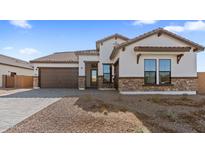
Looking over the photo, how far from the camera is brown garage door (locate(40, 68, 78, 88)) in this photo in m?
24.9

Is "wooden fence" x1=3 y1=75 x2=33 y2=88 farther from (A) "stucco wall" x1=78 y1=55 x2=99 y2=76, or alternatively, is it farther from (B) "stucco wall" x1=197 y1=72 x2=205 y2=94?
(B) "stucco wall" x1=197 y1=72 x2=205 y2=94

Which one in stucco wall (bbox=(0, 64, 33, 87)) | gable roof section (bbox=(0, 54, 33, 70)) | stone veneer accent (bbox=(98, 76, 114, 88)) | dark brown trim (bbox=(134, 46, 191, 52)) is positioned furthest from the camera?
gable roof section (bbox=(0, 54, 33, 70))

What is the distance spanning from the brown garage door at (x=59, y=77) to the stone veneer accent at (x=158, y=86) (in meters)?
9.81

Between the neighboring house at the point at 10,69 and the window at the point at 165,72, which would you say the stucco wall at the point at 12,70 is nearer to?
the neighboring house at the point at 10,69

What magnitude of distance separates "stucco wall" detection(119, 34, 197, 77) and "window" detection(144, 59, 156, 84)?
27 centimetres

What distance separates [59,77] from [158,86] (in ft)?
42.2

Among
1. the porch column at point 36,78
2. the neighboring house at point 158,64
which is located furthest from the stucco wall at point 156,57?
the porch column at point 36,78

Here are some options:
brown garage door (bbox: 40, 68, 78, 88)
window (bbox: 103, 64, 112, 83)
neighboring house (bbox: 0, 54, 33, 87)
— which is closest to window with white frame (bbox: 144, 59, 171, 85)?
window (bbox: 103, 64, 112, 83)

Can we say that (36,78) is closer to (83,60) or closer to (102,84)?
(83,60)

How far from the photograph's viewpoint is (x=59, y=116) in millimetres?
7984

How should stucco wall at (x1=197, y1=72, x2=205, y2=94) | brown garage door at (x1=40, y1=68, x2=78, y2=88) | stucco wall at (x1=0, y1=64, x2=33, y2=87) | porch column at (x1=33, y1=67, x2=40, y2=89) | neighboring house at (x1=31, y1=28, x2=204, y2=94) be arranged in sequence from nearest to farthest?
neighboring house at (x1=31, y1=28, x2=204, y2=94)
stucco wall at (x1=197, y1=72, x2=205, y2=94)
porch column at (x1=33, y1=67, x2=40, y2=89)
brown garage door at (x1=40, y1=68, x2=78, y2=88)
stucco wall at (x1=0, y1=64, x2=33, y2=87)
